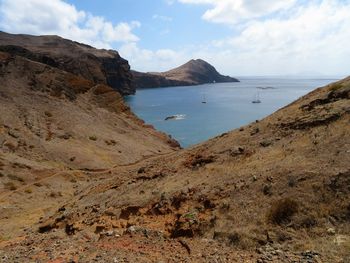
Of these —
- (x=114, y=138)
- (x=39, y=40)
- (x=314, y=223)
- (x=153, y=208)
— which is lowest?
(x=114, y=138)

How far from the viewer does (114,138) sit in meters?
51.1

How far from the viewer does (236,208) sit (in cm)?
1451

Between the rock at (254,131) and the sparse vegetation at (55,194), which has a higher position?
the rock at (254,131)

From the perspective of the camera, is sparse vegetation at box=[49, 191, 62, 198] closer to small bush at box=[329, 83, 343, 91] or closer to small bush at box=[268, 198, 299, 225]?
small bush at box=[268, 198, 299, 225]

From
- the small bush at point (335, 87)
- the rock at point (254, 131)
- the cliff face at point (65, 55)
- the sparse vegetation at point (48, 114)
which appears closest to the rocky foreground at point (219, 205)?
the rock at point (254, 131)

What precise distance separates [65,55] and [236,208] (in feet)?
388

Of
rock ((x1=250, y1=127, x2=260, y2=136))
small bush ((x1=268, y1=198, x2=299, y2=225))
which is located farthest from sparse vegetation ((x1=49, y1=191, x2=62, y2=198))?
small bush ((x1=268, y1=198, x2=299, y2=225))

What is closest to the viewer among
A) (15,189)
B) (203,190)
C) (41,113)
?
(203,190)

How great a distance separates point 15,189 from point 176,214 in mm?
18678

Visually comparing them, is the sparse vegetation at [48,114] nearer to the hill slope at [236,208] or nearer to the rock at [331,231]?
the hill slope at [236,208]

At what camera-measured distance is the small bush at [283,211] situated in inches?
514

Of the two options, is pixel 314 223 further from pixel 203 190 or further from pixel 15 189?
pixel 15 189

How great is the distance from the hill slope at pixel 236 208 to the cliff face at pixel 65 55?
77.2m

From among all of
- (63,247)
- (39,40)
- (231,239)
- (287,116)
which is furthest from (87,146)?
(39,40)
